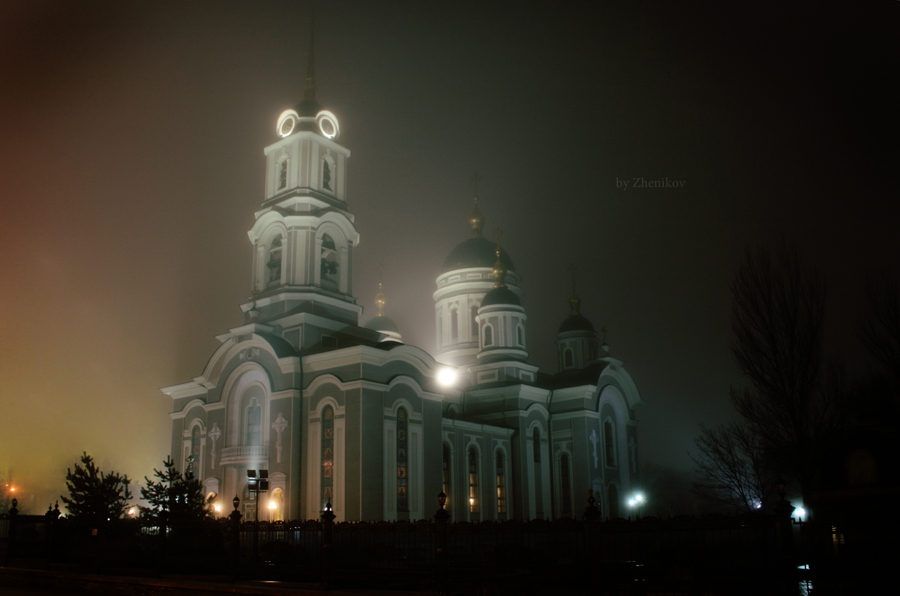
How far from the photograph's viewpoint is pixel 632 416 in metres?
35.6

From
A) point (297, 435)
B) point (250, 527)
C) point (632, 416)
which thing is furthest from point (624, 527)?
Answer: point (632, 416)

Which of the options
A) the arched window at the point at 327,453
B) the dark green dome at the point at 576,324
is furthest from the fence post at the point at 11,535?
the dark green dome at the point at 576,324

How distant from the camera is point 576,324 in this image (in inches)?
1479

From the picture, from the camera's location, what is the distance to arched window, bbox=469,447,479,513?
28337mm

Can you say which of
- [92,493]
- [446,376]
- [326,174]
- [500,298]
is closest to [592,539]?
[92,493]

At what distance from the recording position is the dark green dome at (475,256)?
3906 centimetres

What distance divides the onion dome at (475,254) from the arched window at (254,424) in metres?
16.9

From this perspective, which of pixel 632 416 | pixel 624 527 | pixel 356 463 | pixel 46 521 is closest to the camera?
pixel 624 527

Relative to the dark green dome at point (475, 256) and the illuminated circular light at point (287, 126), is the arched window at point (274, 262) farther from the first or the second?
the dark green dome at point (475, 256)

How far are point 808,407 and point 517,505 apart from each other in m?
14.9

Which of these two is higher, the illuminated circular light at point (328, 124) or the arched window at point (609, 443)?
the illuminated circular light at point (328, 124)

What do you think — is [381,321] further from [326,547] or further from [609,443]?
[326,547]

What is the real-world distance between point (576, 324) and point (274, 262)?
1705cm

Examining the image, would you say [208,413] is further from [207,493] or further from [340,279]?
[340,279]
